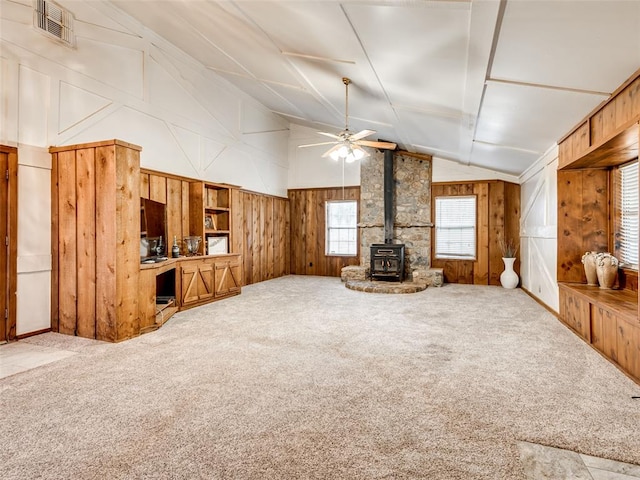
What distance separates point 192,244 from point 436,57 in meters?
4.54

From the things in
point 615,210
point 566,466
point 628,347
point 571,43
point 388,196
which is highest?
point 571,43

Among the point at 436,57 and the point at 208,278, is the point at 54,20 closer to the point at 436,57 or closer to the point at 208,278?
the point at 208,278

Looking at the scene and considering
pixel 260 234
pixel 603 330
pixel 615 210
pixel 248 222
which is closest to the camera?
pixel 603 330

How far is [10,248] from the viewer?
12.3ft

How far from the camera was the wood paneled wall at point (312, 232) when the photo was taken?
916 cm

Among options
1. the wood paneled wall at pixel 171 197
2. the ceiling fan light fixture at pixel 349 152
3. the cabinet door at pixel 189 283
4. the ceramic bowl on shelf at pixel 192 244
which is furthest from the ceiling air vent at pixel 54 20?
the ceiling fan light fixture at pixel 349 152

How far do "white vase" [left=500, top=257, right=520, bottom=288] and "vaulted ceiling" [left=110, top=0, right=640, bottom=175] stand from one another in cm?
196

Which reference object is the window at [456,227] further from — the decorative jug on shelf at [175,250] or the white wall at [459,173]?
the decorative jug on shelf at [175,250]

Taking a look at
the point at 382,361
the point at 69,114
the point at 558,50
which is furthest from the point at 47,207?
the point at 558,50

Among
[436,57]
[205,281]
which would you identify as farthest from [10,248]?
[436,57]

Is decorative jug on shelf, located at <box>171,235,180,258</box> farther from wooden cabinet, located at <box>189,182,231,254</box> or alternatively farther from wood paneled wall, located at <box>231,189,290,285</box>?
wood paneled wall, located at <box>231,189,290,285</box>

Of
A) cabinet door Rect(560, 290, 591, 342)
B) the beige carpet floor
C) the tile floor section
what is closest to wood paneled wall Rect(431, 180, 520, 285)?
cabinet door Rect(560, 290, 591, 342)

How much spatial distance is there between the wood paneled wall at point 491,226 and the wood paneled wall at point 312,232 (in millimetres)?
2749

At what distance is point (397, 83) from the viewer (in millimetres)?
4195
